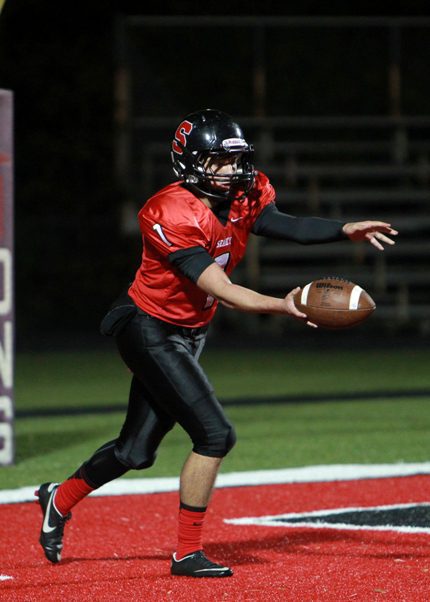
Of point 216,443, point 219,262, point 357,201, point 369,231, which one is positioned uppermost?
point 357,201

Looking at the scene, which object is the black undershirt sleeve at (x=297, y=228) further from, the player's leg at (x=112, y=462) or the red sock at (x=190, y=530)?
the red sock at (x=190, y=530)

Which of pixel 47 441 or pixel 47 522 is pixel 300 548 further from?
pixel 47 441

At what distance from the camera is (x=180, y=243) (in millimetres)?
5133

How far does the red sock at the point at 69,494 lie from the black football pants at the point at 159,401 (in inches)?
2.2

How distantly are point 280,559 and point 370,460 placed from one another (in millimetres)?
2937

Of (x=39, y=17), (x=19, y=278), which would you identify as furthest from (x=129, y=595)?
(x=39, y=17)

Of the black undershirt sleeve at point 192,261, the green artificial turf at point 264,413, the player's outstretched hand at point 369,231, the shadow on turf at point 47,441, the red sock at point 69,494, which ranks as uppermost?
the player's outstretched hand at point 369,231

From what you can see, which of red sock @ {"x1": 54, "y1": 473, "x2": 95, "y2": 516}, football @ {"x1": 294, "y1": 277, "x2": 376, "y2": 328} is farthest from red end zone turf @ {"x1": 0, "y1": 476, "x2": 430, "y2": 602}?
football @ {"x1": 294, "y1": 277, "x2": 376, "y2": 328}

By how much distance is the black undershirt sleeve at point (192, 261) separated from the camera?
16.6 feet

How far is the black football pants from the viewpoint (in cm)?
524

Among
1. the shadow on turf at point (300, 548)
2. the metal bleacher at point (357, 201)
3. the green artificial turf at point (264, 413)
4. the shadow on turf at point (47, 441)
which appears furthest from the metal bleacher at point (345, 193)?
the shadow on turf at point (300, 548)

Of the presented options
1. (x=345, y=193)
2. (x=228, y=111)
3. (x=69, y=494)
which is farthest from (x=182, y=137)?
(x=345, y=193)

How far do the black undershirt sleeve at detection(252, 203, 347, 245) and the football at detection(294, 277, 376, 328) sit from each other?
557 mm

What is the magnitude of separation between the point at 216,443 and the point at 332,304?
2.49ft
